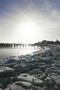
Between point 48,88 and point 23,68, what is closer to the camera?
point 48,88

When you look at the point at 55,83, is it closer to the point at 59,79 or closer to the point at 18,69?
the point at 59,79

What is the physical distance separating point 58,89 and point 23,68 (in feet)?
10.9

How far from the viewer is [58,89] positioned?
18.0ft

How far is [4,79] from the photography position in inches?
261

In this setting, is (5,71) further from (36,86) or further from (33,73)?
(36,86)

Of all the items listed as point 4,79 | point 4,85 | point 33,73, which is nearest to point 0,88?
point 4,85

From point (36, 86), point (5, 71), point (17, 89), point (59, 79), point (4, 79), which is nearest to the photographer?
point (17, 89)

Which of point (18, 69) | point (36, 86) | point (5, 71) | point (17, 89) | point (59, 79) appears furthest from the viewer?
point (18, 69)

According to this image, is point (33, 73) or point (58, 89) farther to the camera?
point (33, 73)

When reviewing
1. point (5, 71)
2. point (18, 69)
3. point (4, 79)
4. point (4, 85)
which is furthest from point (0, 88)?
point (18, 69)

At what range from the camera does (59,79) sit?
610 centimetres

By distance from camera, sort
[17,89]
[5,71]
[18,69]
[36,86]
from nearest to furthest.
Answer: [17,89] < [36,86] < [5,71] < [18,69]

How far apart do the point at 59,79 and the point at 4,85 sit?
8.18 ft

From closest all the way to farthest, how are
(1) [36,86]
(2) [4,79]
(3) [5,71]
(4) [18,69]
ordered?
1. (1) [36,86]
2. (2) [4,79]
3. (3) [5,71]
4. (4) [18,69]
